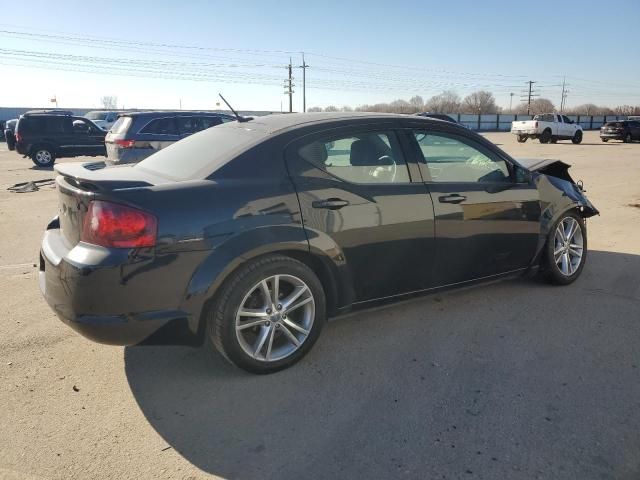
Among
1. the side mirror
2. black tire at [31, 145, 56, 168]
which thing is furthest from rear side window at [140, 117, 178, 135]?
the side mirror

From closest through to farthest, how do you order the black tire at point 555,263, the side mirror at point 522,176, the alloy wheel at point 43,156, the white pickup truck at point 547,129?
the side mirror at point 522,176, the black tire at point 555,263, the alloy wheel at point 43,156, the white pickup truck at point 547,129

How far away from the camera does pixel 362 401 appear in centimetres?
290

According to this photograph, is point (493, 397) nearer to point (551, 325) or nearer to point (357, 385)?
point (357, 385)

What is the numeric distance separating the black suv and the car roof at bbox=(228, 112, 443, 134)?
1532cm

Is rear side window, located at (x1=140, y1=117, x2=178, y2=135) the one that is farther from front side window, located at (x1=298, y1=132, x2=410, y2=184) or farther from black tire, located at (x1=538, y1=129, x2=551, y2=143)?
black tire, located at (x1=538, y1=129, x2=551, y2=143)

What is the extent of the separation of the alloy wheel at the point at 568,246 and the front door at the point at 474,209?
15.8 inches

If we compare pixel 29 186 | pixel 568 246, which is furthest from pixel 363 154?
pixel 29 186

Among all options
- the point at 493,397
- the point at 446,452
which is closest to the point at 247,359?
the point at 446,452

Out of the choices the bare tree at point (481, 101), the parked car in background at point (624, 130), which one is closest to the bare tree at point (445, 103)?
the bare tree at point (481, 101)

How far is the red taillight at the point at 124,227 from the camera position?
2.74 metres

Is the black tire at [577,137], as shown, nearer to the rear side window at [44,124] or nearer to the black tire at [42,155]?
the rear side window at [44,124]

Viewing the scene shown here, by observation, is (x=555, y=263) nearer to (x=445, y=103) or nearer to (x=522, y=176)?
(x=522, y=176)

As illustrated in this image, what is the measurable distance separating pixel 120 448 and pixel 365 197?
Answer: 2.06 metres

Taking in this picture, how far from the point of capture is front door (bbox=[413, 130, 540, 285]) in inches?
150
